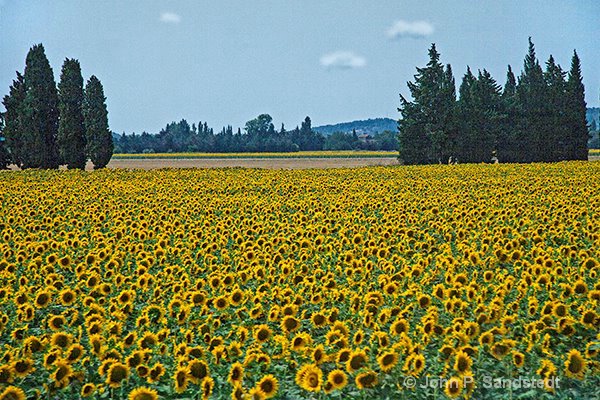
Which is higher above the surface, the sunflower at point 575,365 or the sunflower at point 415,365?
the sunflower at point 415,365

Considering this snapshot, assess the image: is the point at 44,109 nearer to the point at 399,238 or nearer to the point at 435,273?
the point at 399,238

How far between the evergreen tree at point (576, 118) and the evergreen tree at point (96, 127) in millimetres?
36697

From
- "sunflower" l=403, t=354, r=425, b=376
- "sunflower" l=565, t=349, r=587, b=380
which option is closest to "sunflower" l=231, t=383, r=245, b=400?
"sunflower" l=403, t=354, r=425, b=376

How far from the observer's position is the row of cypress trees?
4119 cm

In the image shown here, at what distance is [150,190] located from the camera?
2036 cm

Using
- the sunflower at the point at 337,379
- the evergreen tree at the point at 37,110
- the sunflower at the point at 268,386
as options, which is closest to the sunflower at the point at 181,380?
the sunflower at the point at 268,386

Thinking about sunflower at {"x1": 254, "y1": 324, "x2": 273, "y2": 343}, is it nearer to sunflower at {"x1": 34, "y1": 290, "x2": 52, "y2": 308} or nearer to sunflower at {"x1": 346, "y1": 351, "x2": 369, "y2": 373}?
sunflower at {"x1": 346, "y1": 351, "x2": 369, "y2": 373}

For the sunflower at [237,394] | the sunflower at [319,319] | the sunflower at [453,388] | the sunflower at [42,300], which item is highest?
the sunflower at [42,300]

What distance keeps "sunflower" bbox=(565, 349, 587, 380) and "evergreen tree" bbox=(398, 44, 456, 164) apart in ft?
153

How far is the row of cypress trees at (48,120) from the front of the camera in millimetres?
41188

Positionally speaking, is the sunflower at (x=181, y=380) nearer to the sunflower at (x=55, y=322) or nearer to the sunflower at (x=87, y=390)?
the sunflower at (x=87, y=390)

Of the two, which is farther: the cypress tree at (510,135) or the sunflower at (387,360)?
the cypress tree at (510,135)

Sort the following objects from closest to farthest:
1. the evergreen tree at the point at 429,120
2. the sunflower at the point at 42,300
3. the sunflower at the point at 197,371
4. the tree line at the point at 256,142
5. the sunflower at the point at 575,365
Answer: the sunflower at the point at 197,371
the sunflower at the point at 575,365
the sunflower at the point at 42,300
the evergreen tree at the point at 429,120
the tree line at the point at 256,142

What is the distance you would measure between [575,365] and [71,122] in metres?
40.3
